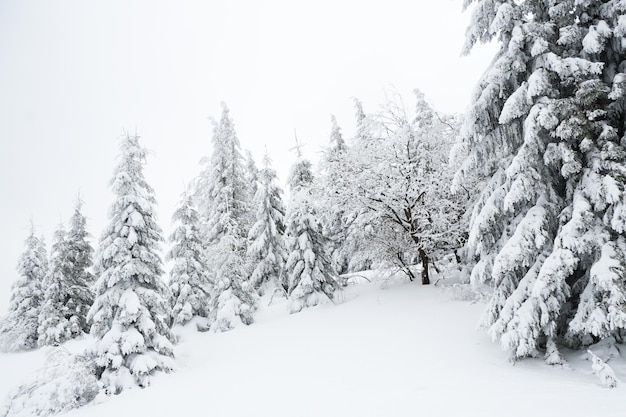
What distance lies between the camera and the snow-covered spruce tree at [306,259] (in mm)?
19141

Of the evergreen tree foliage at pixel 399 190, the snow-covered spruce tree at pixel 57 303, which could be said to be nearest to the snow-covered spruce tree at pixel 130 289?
the evergreen tree foliage at pixel 399 190

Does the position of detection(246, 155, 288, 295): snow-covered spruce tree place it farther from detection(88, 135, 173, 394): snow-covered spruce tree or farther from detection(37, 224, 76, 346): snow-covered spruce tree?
detection(37, 224, 76, 346): snow-covered spruce tree

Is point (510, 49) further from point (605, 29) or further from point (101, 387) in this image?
point (101, 387)

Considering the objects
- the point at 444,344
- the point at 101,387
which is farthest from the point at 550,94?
the point at 101,387

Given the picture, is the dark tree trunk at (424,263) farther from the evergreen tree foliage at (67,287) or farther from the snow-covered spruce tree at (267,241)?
the evergreen tree foliage at (67,287)

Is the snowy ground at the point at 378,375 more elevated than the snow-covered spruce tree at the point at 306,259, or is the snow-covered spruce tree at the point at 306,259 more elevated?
the snow-covered spruce tree at the point at 306,259

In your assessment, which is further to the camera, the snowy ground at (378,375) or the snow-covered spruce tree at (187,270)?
the snow-covered spruce tree at (187,270)

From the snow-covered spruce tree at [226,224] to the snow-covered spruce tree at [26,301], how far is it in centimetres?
1405

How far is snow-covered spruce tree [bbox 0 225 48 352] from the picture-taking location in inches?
1081

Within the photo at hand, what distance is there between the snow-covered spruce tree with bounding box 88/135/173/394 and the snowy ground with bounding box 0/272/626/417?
1.31m

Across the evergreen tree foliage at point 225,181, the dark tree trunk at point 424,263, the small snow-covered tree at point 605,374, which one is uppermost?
the evergreen tree foliage at point 225,181

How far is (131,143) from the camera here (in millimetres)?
16266

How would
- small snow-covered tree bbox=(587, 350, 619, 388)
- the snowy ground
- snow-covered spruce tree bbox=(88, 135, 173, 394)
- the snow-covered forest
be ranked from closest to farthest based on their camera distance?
1. small snow-covered tree bbox=(587, 350, 619, 388)
2. the snowy ground
3. the snow-covered forest
4. snow-covered spruce tree bbox=(88, 135, 173, 394)

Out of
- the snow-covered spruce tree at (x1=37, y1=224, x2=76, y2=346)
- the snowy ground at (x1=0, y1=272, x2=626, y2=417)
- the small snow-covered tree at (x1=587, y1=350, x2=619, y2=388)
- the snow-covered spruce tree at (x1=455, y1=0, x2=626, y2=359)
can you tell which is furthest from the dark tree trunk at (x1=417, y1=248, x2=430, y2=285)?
the snow-covered spruce tree at (x1=37, y1=224, x2=76, y2=346)
